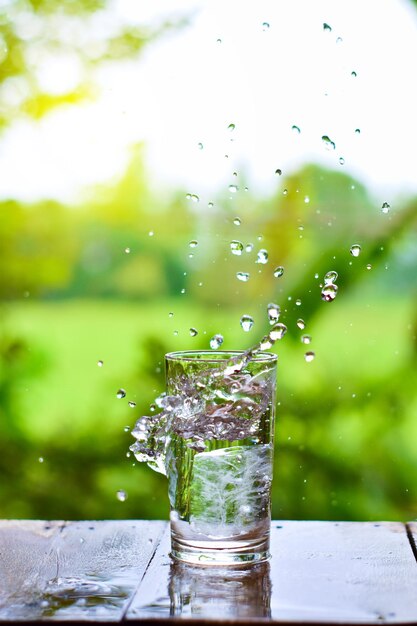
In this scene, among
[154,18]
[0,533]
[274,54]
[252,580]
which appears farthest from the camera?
[154,18]

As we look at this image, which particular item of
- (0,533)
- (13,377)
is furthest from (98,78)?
(0,533)

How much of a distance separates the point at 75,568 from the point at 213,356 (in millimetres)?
245

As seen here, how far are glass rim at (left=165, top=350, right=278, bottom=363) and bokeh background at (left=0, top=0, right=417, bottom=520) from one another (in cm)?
117

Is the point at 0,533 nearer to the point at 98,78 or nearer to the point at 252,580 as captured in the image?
the point at 252,580

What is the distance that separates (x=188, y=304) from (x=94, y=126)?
1.54 ft

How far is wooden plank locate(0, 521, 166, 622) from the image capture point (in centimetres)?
83

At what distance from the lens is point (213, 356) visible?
39.5 inches

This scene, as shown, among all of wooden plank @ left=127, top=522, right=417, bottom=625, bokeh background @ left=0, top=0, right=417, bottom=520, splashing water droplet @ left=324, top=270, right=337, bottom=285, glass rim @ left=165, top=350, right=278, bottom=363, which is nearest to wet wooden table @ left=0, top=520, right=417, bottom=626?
wooden plank @ left=127, top=522, right=417, bottom=625

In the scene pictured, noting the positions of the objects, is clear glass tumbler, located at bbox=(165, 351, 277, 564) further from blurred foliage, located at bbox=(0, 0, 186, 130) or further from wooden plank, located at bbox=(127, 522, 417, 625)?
blurred foliage, located at bbox=(0, 0, 186, 130)

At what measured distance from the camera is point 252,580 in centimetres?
90

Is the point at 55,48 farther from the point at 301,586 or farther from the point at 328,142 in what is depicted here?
the point at 301,586

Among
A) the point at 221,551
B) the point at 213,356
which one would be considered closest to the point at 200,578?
the point at 221,551

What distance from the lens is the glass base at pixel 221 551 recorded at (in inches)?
36.9

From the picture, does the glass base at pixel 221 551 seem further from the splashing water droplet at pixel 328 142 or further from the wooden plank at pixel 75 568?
the splashing water droplet at pixel 328 142
